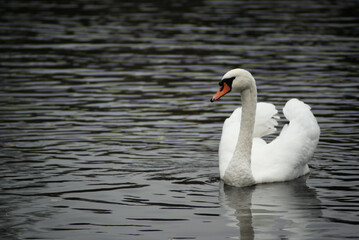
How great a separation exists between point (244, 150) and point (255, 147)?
0.62 meters

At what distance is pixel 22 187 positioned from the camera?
10.2 m

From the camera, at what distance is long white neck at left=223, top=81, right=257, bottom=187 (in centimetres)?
1038

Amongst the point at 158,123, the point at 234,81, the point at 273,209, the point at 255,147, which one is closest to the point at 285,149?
the point at 255,147

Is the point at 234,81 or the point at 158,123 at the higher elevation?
the point at 234,81

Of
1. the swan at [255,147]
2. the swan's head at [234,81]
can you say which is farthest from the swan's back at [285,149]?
the swan's head at [234,81]

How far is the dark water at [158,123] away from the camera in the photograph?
29.1 feet

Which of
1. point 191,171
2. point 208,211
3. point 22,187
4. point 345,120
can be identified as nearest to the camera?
point 208,211

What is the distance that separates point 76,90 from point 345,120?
254 inches

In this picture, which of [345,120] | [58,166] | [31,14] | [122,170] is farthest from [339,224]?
[31,14]

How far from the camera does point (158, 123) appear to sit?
14453 millimetres

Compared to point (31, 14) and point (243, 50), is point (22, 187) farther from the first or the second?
point (31, 14)

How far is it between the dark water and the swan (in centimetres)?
21

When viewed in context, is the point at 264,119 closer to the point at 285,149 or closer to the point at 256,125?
the point at 256,125

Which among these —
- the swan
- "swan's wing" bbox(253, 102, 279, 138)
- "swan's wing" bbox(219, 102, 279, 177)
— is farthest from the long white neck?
"swan's wing" bbox(253, 102, 279, 138)
